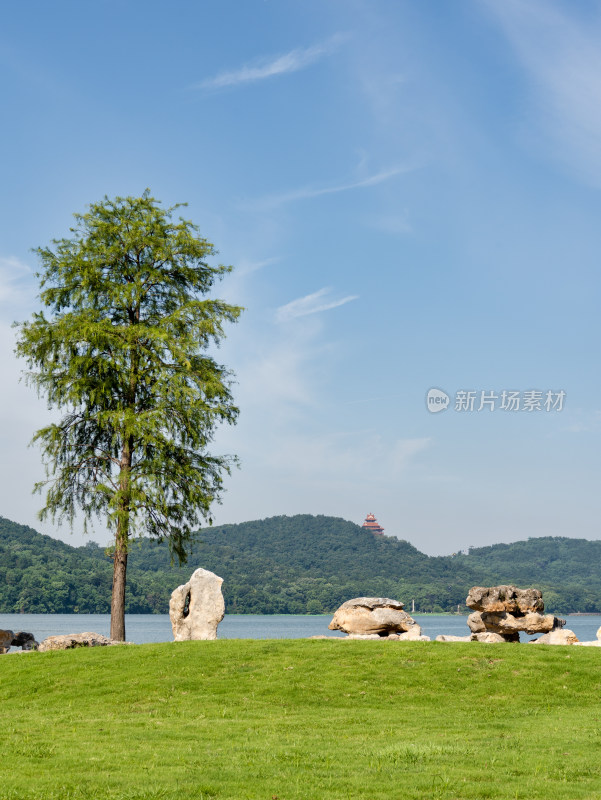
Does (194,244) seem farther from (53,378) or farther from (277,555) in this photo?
(277,555)

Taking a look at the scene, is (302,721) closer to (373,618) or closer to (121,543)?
(373,618)

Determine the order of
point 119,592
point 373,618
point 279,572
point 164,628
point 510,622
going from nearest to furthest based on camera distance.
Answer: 1. point 373,618
2. point 510,622
3. point 119,592
4. point 164,628
5. point 279,572

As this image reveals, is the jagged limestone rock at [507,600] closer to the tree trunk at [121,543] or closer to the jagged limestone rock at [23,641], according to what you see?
the tree trunk at [121,543]

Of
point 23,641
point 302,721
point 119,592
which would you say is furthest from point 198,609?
point 302,721

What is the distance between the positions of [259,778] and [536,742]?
5.58m

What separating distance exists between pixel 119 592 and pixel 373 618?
1039 centimetres

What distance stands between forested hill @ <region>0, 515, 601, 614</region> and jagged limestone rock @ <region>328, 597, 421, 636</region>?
35.0m

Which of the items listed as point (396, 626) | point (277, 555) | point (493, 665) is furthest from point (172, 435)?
point (277, 555)

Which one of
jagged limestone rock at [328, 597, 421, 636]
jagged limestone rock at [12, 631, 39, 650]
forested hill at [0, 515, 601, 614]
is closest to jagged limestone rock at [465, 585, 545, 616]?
jagged limestone rock at [328, 597, 421, 636]

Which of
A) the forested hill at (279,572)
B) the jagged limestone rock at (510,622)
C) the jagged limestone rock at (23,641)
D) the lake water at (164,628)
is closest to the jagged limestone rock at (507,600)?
the jagged limestone rock at (510,622)

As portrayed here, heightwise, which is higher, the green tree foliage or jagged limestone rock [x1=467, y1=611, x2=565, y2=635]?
the green tree foliage

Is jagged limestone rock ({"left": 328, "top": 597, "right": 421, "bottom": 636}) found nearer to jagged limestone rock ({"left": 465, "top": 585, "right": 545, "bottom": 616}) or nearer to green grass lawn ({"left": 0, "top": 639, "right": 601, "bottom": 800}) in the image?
jagged limestone rock ({"left": 465, "top": 585, "right": 545, "bottom": 616})

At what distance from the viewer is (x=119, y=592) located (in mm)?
31766

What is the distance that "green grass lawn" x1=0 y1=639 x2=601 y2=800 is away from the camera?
1077 centimetres
